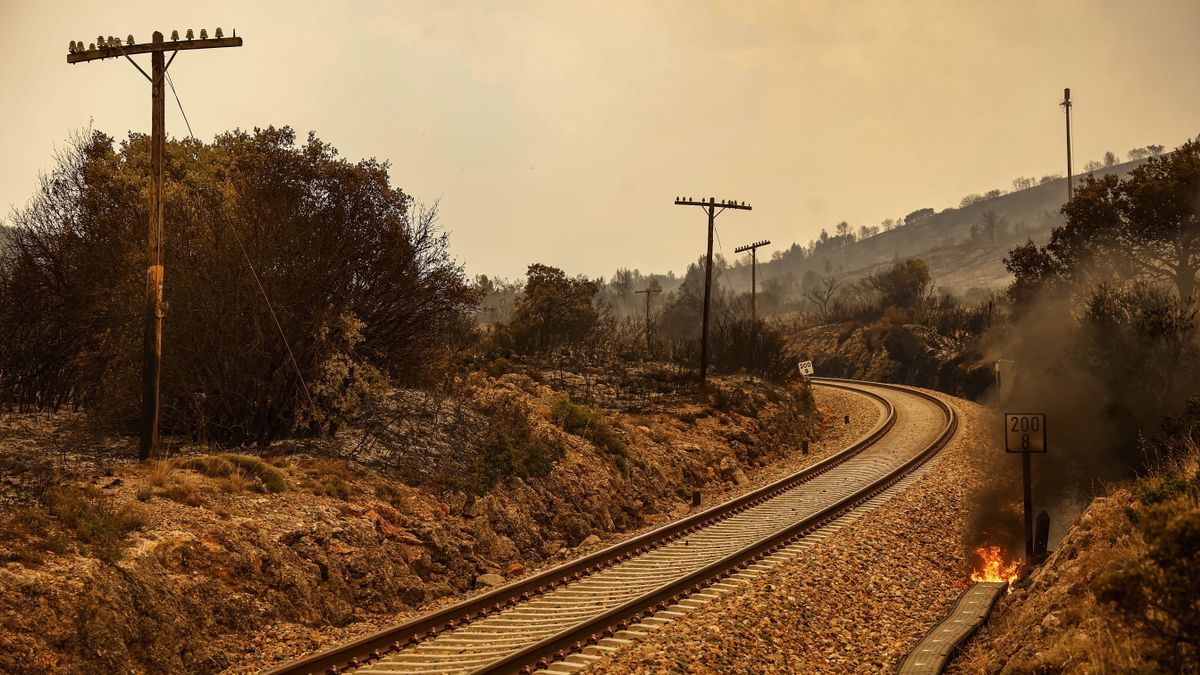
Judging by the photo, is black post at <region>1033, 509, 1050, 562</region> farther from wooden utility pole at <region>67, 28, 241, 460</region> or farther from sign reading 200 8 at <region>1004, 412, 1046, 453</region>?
wooden utility pole at <region>67, 28, 241, 460</region>

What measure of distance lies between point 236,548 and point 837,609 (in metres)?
9.35

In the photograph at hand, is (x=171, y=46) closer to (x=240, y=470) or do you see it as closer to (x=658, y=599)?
(x=240, y=470)

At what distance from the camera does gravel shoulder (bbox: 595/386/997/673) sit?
10188mm

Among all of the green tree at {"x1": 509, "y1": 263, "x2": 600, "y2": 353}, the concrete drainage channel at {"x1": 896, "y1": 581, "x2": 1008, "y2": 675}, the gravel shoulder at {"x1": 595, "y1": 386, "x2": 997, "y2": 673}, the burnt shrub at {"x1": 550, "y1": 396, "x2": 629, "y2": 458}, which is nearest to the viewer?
the gravel shoulder at {"x1": 595, "y1": 386, "x2": 997, "y2": 673}

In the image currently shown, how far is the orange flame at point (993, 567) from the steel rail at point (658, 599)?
3.13 metres

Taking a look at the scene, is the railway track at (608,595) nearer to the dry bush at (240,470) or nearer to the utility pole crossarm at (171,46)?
the dry bush at (240,470)

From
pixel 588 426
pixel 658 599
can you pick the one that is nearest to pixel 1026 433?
pixel 658 599

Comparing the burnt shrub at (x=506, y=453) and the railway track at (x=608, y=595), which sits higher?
the burnt shrub at (x=506, y=453)

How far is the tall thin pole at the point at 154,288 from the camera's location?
15023 mm

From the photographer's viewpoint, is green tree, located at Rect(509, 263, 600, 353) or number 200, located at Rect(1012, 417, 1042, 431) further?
green tree, located at Rect(509, 263, 600, 353)

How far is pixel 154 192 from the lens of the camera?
15.5 meters

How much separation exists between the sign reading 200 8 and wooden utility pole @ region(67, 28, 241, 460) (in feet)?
57.4

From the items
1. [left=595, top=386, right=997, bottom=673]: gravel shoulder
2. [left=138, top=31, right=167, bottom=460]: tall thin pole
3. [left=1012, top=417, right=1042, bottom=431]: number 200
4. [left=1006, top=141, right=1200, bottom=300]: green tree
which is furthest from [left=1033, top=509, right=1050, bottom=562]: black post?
[left=1006, top=141, right=1200, bottom=300]: green tree

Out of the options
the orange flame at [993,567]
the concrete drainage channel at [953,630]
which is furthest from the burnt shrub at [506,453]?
the orange flame at [993,567]
